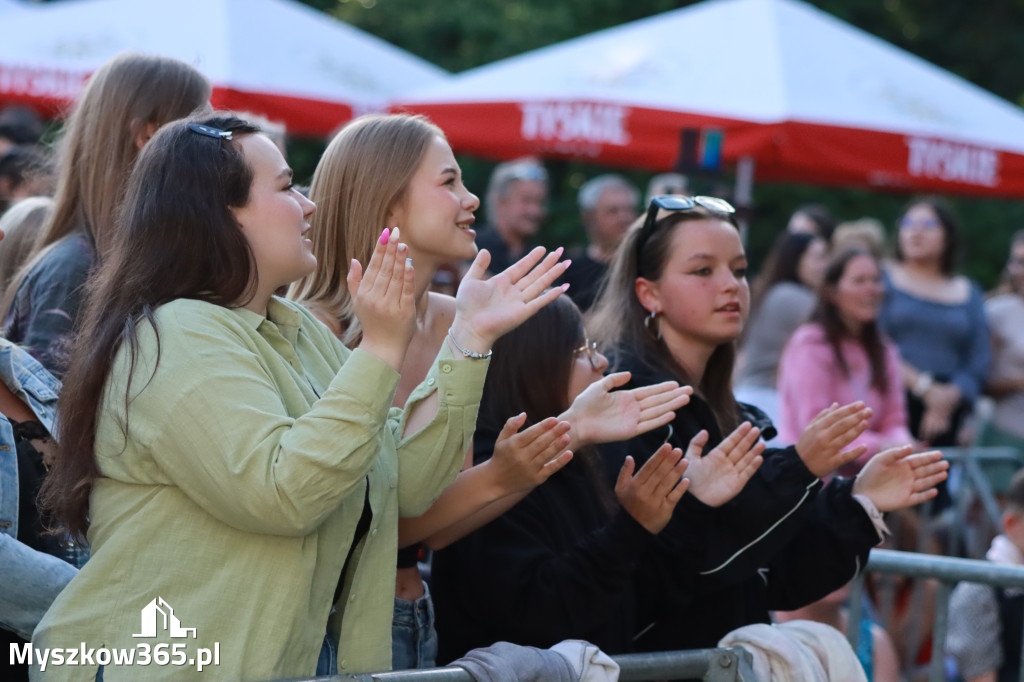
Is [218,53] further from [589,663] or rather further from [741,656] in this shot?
[589,663]

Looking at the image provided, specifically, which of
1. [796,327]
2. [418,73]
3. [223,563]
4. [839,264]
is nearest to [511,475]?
[223,563]

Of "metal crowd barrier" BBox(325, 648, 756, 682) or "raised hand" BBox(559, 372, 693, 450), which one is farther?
"raised hand" BBox(559, 372, 693, 450)

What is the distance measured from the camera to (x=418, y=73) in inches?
364

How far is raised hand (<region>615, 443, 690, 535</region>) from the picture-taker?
3.06 meters

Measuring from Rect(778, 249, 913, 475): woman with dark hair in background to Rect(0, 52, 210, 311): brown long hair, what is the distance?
134 inches

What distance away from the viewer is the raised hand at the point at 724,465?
128 inches

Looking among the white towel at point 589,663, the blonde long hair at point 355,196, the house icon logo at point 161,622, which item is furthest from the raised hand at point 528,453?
the house icon logo at point 161,622

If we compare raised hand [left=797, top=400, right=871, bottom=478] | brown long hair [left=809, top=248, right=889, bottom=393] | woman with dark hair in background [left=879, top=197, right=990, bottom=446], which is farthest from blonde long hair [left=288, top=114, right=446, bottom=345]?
woman with dark hair in background [left=879, top=197, right=990, bottom=446]

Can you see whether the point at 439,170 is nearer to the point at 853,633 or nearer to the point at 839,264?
the point at 853,633

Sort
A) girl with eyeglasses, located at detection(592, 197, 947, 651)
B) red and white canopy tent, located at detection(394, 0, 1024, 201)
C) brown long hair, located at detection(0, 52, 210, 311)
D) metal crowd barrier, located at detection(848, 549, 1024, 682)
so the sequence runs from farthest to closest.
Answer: red and white canopy tent, located at detection(394, 0, 1024, 201) → metal crowd barrier, located at detection(848, 549, 1024, 682) → brown long hair, located at detection(0, 52, 210, 311) → girl with eyeglasses, located at detection(592, 197, 947, 651)

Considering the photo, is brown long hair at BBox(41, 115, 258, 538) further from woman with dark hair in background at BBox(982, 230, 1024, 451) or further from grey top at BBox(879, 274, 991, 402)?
woman with dark hair in background at BBox(982, 230, 1024, 451)

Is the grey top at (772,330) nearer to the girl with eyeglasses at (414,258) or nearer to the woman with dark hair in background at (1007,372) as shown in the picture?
the woman with dark hair in background at (1007,372)

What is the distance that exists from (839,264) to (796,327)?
0.68m

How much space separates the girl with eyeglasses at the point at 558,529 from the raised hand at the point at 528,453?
0.13 meters
